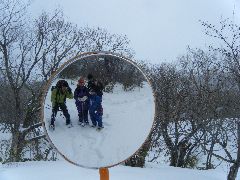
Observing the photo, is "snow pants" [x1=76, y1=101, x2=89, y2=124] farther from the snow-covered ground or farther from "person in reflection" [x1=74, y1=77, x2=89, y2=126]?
the snow-covered ground

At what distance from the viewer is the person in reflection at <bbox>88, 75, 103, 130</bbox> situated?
2.14 meters

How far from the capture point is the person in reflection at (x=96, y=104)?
2.14 meters

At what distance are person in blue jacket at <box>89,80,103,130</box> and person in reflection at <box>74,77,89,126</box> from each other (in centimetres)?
2

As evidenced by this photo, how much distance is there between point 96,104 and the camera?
215cm

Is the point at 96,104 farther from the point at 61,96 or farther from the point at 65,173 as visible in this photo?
the point at 65,173

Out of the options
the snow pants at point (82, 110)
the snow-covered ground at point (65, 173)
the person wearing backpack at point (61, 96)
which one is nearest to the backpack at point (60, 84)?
the person wearing backpack at point (61, 96)

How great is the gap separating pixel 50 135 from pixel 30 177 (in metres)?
4.23

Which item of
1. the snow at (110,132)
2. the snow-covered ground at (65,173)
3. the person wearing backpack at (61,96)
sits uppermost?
the person wearing backpack at (61,96)

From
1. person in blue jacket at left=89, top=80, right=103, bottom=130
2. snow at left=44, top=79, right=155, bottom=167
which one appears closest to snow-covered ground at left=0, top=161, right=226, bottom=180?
snow at left=44, top=79, right=155, bottom=167

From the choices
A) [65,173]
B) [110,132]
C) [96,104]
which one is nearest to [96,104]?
[96,104]

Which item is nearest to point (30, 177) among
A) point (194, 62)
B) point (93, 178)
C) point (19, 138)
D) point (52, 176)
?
point (52, 176)

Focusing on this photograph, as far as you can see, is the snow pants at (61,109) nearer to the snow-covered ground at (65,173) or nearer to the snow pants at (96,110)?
the snow pants at (96,110)

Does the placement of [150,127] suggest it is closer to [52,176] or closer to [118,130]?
[118,130]

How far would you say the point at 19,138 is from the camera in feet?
82.0
